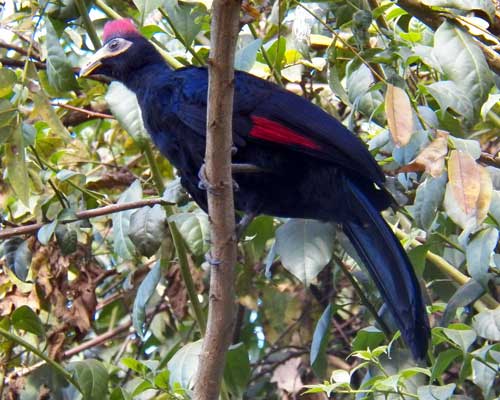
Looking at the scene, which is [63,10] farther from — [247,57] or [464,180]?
[464,180]

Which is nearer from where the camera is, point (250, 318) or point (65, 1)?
point (65, 1)

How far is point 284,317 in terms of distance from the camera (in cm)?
422

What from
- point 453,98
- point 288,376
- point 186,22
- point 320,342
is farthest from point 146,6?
point 288,376

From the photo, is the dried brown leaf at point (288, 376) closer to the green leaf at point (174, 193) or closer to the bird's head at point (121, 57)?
the green leaf at point (174, 193)

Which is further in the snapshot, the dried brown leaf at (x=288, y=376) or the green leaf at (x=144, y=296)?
the dried brown leaf at (x=288, y=376)

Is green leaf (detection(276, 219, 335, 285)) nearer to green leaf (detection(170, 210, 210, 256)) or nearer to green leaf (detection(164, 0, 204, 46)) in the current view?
green leaf (detection(170, 210, 210, 256))

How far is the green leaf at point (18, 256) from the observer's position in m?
3.18

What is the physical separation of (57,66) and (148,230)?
65 centimetres

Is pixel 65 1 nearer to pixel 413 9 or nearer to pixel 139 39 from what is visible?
pixel 139 39

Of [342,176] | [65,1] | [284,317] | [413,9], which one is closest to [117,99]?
[65,1]

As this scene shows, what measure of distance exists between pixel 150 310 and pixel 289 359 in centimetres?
76

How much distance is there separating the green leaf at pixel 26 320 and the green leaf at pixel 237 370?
69 cm

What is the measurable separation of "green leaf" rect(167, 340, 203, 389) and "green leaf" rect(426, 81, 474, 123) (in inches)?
42.4

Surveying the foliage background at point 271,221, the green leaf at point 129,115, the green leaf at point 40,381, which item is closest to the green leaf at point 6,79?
the foliage background at point 271,221
